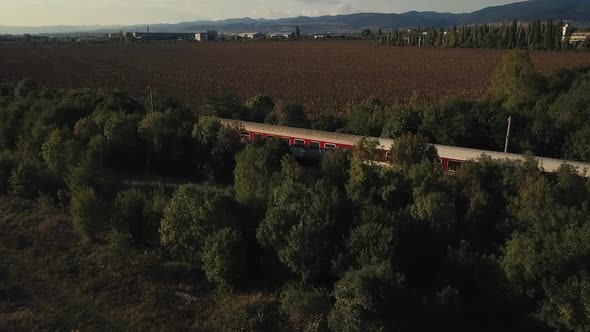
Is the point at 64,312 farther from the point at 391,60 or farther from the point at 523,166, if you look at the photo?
the point at 391,60

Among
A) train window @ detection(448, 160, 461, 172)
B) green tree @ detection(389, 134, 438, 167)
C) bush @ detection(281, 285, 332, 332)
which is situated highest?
green tree @ detection(389, 134, 438, 167)

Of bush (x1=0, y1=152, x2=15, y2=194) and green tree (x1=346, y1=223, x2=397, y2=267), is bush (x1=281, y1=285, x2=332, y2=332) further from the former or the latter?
bush (x1=0, y1=152, x2=15, y2=194)

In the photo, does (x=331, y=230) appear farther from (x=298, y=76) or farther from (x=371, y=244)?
(x=298, y=76)

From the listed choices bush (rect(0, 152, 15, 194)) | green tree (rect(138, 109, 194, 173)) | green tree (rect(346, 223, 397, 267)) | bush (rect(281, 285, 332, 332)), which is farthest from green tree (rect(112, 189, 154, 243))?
green tree (rect(138, 109, 194, 173))

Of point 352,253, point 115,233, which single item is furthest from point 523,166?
point 115,233

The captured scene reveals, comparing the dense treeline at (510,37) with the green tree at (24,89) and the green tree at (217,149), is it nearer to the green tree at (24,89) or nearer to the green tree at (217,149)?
the green tree at (24,89)

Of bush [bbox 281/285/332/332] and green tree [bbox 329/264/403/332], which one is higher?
green tree [bbox 329/264/403/332]
